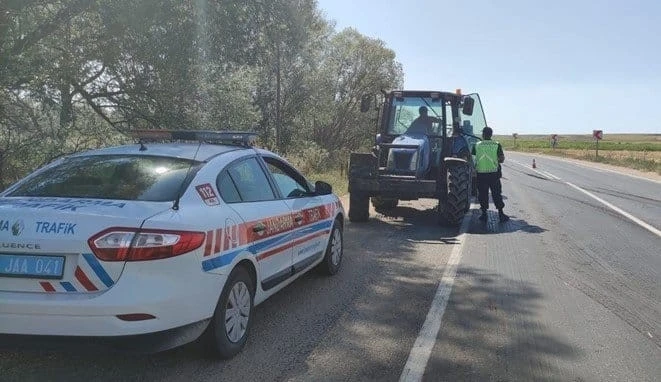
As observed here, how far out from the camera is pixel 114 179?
13.8ft

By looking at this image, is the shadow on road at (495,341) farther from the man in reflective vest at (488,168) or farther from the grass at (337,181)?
the grass at (337,181)

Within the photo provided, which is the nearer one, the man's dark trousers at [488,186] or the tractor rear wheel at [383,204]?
the man's dark trousers at [488,186]

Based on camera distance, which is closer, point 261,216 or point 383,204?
point 261,216

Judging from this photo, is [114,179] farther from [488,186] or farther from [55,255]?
[488,186]

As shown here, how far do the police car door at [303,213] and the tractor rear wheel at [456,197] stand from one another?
4.37 meters

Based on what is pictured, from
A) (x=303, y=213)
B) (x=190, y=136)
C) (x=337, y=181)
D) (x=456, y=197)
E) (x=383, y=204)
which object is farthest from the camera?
(x=337, y=181)

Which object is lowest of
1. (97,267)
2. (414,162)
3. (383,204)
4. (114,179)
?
(383,204)

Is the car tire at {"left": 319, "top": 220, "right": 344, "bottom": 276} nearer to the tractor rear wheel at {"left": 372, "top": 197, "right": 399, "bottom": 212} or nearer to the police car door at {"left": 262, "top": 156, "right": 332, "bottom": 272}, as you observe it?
the police car door at {"left": 262, "top": 156, "right": 332, "bottom": 272}

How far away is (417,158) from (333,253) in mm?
4536

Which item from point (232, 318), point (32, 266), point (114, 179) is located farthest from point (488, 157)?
point (32, 266)

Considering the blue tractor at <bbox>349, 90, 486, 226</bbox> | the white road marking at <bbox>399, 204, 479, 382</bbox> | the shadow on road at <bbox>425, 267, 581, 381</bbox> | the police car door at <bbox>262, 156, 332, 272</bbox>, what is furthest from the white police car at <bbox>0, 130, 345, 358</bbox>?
the blue tractor at <bbox>349, 90, 486, 226</bbox>

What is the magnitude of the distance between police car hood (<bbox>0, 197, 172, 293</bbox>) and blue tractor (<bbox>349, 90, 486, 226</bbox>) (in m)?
7.30

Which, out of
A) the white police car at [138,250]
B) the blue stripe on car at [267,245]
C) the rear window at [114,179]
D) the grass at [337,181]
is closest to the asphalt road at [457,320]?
the white police car at [138,250]

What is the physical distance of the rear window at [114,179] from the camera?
13.1ft
